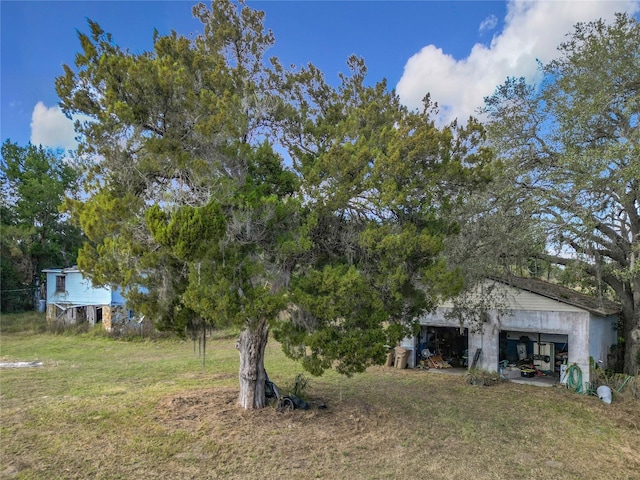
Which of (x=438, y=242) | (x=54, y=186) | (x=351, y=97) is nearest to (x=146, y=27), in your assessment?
(x=351, y=97)

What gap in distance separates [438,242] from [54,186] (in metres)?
29.9

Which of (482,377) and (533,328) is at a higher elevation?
(533,328)

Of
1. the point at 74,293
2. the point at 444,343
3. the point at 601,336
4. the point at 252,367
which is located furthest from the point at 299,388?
the point at 74,293

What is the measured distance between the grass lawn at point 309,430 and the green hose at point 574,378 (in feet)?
1.46

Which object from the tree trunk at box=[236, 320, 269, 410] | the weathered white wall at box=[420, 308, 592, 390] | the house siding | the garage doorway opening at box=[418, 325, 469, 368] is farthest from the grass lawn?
the house siding

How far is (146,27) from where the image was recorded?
809 cm

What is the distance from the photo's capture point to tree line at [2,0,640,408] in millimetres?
6941

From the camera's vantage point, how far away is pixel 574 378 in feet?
40.3

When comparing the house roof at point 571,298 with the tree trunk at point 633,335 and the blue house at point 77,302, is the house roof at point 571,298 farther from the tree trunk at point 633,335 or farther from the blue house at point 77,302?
the blue house at point 77,302

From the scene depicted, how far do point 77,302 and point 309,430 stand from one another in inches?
795

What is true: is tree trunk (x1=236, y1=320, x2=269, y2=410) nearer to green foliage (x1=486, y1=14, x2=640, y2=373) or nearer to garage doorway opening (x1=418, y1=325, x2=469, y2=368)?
green foliage (x1=486, y1=14, x2=640, y2=373)

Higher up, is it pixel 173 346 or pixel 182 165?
pixel 182 165

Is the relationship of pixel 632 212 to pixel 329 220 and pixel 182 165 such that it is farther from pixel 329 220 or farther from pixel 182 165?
pixel 182 165

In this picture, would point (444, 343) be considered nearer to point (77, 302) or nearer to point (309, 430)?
point (309, 430)
